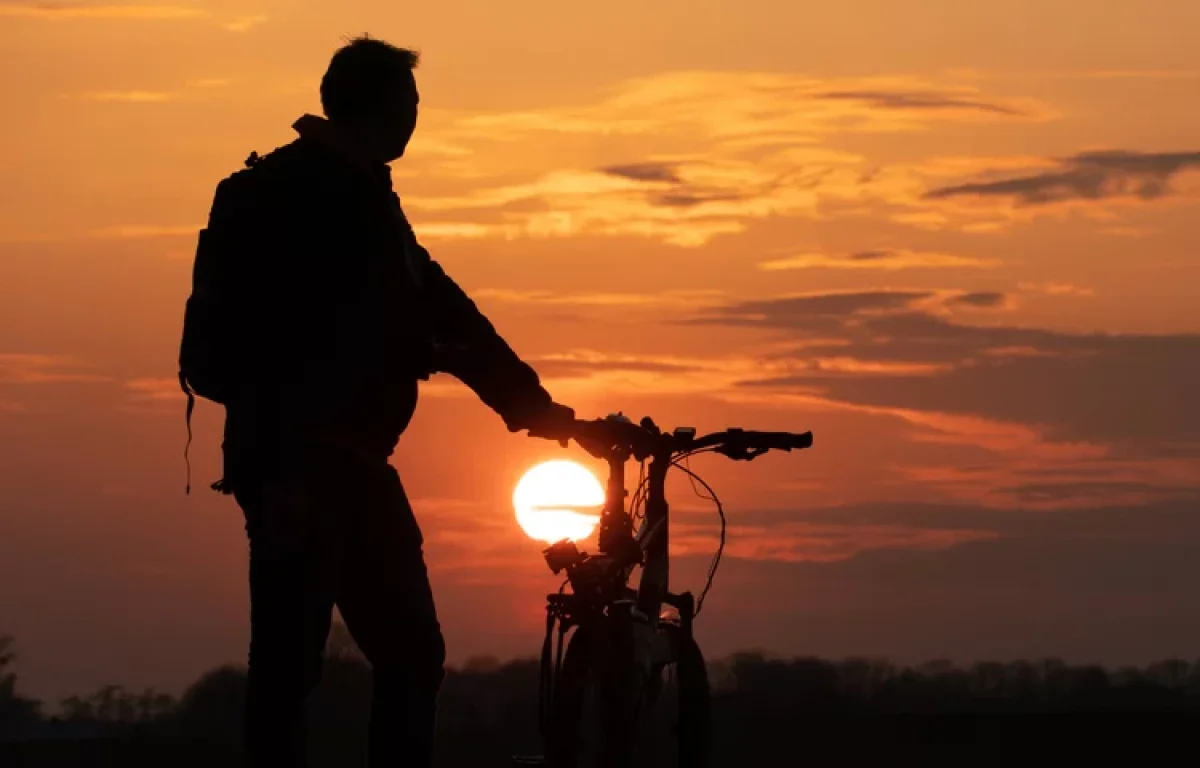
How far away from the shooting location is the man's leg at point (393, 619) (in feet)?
25.7

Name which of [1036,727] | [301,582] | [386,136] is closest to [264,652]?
[301,582]

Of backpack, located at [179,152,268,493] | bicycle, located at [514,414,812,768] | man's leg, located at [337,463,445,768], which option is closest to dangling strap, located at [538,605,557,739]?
bicycle, located at [514,414,812,768]

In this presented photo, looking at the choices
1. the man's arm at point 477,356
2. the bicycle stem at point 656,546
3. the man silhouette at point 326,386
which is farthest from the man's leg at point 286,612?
the bicycle stem at point 656,546

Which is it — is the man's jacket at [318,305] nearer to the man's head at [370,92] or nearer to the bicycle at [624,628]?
the man's head at [370,92]

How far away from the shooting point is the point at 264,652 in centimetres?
768

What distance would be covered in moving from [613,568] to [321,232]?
2108mm

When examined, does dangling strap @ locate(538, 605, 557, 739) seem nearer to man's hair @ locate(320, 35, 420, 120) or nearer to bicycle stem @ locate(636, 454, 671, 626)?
bicycle stem @ locate(636, 454, 671, 626)

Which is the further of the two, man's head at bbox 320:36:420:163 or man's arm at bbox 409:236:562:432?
man's arm at bbox 409:236:562:432

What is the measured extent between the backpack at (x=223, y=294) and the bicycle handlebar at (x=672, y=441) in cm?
178

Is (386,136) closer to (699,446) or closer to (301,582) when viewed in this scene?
(301,582)

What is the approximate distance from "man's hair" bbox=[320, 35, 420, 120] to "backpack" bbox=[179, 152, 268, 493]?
36cm

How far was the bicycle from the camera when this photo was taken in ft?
29.9

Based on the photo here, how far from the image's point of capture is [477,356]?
8.40 metres

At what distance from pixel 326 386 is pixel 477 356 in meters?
0.77
